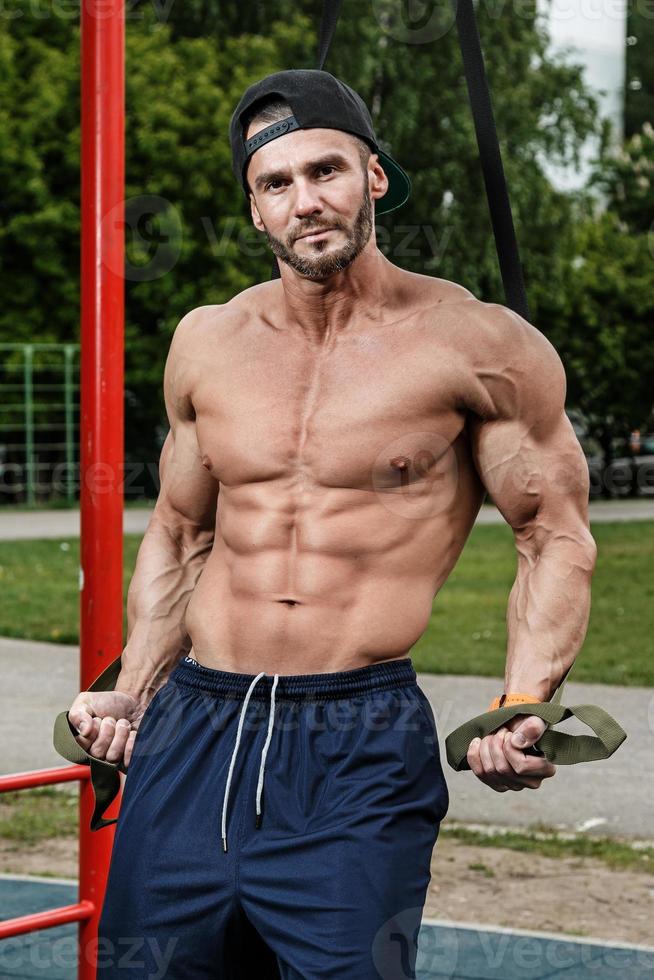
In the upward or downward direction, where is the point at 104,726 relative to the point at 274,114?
downward

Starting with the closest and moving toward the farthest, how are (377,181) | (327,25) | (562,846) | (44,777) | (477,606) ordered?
(377,181)
(327,25)
(44,777)
(562,846)
(477,606)

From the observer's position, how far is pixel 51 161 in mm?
23266

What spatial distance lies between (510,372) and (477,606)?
10076mm

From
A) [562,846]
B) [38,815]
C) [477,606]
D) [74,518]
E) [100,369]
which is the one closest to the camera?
[100,369]

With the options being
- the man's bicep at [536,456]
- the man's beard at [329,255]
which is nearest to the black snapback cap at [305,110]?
the man's beard at [329,255]

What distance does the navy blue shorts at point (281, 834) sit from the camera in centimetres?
229

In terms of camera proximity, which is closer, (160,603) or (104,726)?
(104,726)

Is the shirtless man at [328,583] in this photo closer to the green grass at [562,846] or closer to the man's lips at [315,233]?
the man's lips at [315,233]

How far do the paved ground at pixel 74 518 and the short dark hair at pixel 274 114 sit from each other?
1426 cm

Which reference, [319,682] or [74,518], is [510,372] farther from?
[74,518]

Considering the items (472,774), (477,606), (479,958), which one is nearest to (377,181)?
(479,958)

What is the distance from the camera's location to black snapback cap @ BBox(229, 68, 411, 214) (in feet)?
8.16

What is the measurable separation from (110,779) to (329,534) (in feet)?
2.12

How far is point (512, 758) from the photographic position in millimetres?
2191
